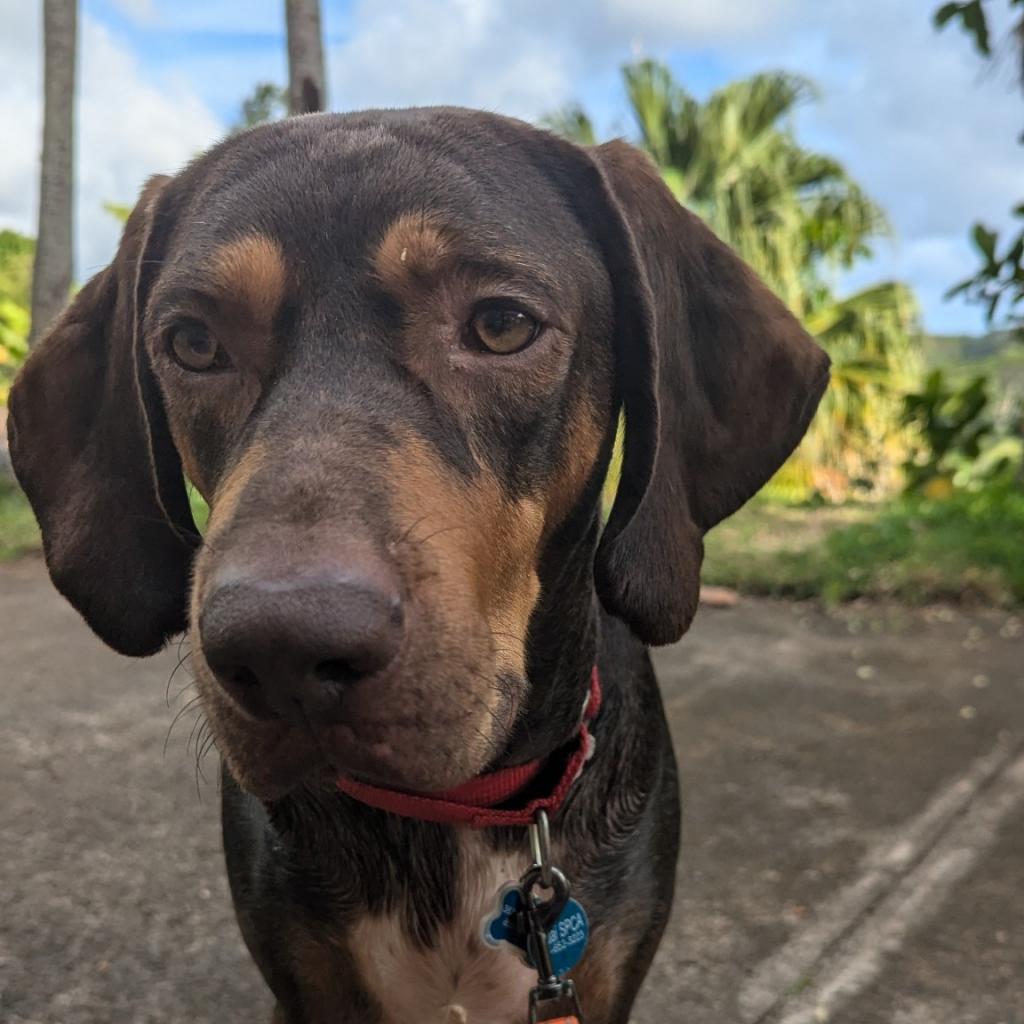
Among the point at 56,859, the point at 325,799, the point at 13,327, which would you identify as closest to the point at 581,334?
the point at 325,799

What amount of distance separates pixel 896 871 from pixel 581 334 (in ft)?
7.32

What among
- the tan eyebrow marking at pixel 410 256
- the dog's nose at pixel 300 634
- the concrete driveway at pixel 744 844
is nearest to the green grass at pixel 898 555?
the concrete driveway at pixel 744 844

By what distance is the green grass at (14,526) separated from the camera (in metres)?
8.20

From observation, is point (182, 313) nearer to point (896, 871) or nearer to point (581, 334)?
point (581, 334)

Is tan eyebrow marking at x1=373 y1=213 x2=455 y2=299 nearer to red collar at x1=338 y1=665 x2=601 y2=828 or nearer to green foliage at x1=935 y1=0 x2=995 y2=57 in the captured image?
red collar at x1=338 y1=665 x2=601 y2=828

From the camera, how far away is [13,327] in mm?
14430

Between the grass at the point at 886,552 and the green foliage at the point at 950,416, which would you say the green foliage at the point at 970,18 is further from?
the green foliage at the point at 950,416

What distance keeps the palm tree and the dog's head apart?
1222 centimetres

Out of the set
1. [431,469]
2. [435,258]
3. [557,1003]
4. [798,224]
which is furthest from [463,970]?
[798,224]

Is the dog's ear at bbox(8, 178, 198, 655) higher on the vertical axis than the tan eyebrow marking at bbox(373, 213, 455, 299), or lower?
lower

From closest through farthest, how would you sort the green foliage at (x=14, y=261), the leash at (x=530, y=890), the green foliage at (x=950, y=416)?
the leash at (x=530, y=890) < the green foliage at (x=950, y=416) < the green foliage at (x=14, y=261)

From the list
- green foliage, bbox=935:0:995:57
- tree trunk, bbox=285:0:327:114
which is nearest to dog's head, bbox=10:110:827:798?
green foliage, bbox=935:0:995:57

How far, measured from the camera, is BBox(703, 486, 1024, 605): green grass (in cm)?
630

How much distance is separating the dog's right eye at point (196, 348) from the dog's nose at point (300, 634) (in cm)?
67
